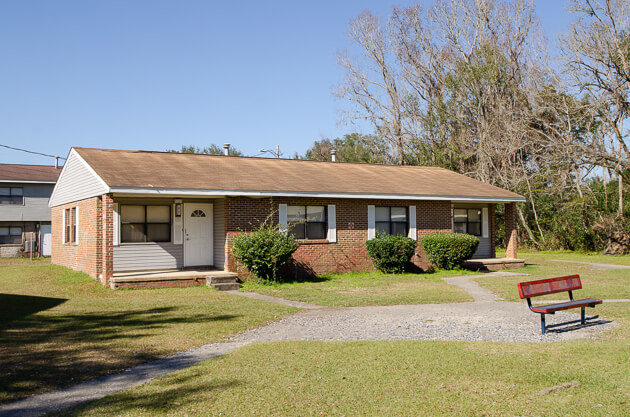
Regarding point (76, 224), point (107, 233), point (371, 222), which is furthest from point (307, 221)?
point (76, 224)

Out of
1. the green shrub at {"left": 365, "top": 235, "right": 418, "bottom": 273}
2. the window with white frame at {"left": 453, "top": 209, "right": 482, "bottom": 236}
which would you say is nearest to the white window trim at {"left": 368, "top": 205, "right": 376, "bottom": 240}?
the green shrub at {"left": 365, "top": 235, "right": 418, "bottom": 273}

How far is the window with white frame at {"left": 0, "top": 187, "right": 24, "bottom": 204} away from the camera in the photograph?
3319cm

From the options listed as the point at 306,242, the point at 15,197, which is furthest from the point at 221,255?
the point at 15,197

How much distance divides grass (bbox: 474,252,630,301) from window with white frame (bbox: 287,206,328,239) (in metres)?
5.19

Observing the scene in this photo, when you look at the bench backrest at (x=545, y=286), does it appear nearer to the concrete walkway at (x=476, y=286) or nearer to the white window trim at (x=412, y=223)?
the concrete walkway at (x=476, y=286)

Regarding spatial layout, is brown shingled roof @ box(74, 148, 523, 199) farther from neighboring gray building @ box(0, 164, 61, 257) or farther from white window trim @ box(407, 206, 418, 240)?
neighboring gray building @ box(0, 164, 61, 257)

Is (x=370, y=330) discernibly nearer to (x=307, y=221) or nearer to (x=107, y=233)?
(x=107, y=233)

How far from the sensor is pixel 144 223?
56.6ft

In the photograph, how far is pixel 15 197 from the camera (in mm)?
33469

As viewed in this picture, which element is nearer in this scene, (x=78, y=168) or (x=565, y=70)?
(x=78, y=168)

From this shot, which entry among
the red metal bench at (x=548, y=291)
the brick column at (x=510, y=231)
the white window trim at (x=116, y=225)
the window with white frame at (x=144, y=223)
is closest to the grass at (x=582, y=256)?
the brick column at (x=510, y=231)

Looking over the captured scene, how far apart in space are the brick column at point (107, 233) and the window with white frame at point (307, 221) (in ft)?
17.9

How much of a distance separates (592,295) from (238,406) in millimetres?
10569

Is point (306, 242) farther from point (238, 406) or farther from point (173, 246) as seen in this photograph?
point (238, 406)
